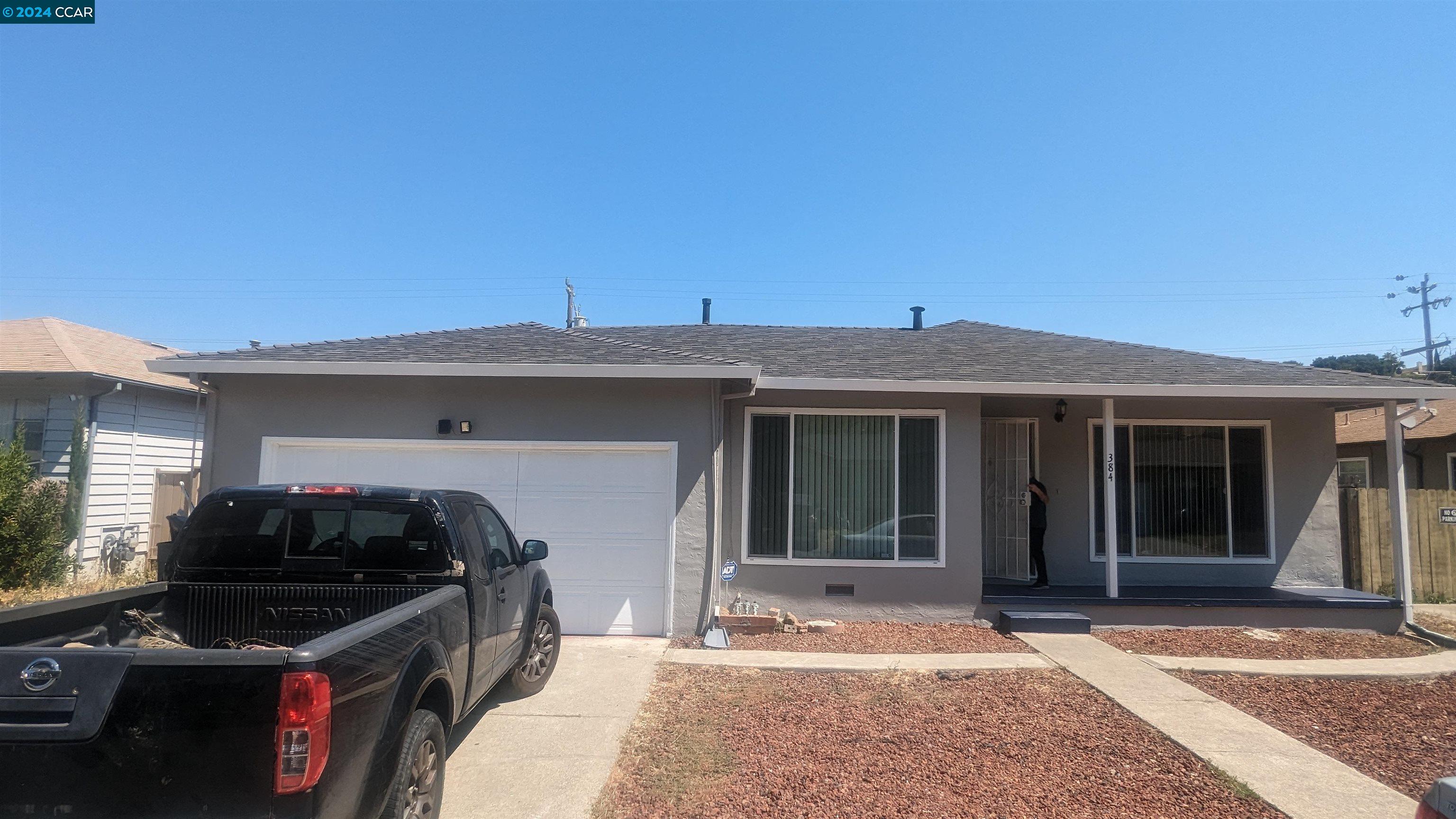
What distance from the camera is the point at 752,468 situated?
31.1 ft

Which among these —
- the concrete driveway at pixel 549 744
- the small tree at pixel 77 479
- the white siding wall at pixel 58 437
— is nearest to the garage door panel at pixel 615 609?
the concrete driveway at pixel 549 744

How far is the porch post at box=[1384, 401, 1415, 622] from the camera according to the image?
30.7 ft

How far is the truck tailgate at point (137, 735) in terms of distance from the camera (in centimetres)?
258

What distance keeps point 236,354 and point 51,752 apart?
7166mm

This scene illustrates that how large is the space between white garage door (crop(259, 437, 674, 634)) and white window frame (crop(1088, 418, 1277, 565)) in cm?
574

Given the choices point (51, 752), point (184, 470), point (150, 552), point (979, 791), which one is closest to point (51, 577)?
point (150, 552)

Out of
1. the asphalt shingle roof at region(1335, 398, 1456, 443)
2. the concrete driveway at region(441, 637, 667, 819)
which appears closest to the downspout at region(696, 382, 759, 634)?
the concrete driveway at region(441, 637, 667, 819)

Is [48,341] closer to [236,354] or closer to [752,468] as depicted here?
[236,354]

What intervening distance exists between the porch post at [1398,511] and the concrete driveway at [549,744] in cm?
865

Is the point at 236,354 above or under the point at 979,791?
above

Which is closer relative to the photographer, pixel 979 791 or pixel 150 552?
pixel 979 791

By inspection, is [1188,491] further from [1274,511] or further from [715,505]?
[715,505]

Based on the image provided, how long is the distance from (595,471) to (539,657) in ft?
8.24

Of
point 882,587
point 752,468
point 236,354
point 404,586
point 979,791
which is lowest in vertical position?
point 979,791
